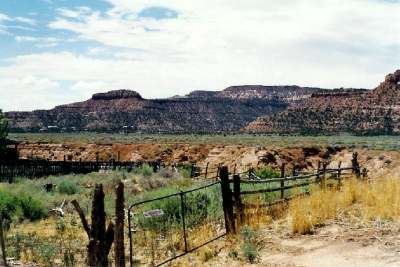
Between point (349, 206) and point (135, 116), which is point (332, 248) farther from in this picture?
point (135, 116)

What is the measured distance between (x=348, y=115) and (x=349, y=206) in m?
111

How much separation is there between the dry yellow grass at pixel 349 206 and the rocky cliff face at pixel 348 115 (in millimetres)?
93466

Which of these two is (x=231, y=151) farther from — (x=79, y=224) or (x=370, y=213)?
(x=370, y=213)

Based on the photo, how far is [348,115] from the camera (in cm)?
11969

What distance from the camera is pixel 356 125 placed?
112062 millimetres

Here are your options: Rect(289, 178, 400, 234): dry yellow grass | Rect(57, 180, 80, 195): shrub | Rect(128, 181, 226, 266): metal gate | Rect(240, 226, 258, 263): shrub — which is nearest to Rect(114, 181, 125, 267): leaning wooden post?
Rect(128, 181, 226, 266): metal gate

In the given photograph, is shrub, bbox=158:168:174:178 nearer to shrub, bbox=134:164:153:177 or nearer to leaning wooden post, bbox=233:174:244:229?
shrub, bbox=134:164:153:177

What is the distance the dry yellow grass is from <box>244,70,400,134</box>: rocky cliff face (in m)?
93.5

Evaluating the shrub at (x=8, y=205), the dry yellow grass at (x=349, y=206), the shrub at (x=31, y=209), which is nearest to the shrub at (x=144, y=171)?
the shrub at (x=31, y=209)

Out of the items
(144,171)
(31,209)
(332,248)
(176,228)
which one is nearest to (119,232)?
(332,248)

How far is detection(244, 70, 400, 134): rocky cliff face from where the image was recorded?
362 feet

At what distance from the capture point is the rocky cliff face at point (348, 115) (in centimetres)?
11025

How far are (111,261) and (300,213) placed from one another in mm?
4090

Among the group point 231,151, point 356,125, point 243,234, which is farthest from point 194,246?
point 356,125
